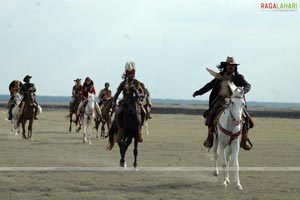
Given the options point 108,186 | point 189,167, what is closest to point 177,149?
point 189,167

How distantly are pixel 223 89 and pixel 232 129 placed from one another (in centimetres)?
141

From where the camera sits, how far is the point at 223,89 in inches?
653

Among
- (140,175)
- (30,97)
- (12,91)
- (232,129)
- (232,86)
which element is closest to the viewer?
(232,129)

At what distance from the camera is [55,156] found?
71.4 ft

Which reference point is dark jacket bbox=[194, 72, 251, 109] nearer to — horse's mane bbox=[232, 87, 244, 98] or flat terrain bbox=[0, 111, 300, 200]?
horse's mane bbox=[232, 87, 244, 98]

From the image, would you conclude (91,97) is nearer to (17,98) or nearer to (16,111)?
(16,111)

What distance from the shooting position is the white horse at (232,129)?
15.0 metres

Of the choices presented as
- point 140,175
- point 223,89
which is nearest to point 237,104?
point 223,89

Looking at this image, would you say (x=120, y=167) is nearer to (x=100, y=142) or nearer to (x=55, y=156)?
(x=55, y=156)

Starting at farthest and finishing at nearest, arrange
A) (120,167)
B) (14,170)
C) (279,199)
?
(120,167) < (14,170) < (279,199)

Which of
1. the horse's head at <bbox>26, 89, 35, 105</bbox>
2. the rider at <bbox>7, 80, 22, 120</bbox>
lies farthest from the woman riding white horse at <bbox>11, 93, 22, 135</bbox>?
the horse's head at <bbox>26, 89, 35, 105</bbox>

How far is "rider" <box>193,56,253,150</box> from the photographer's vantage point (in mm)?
16172

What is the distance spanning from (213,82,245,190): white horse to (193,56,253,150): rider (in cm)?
30

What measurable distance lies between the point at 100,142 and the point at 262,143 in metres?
6.46
